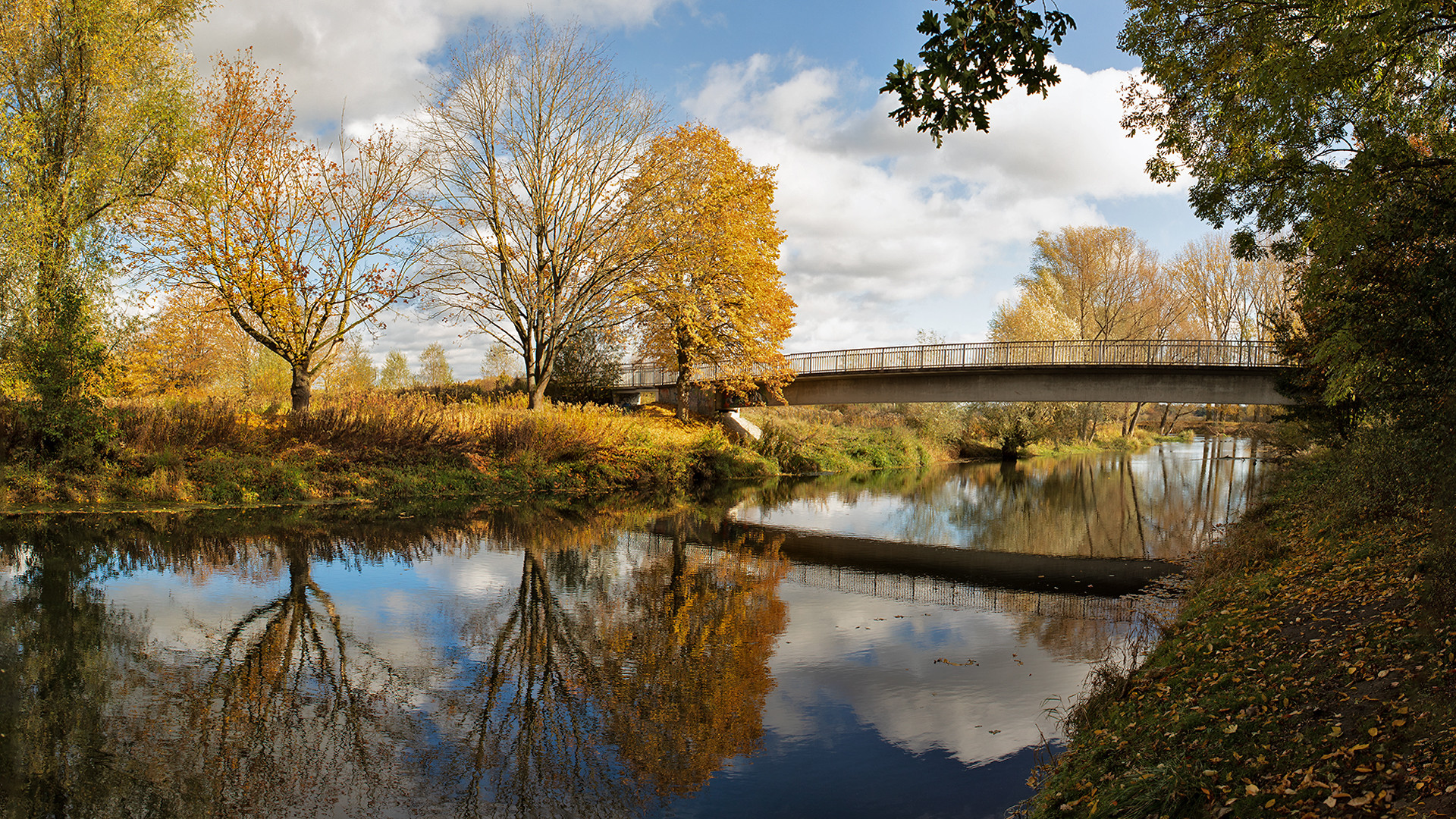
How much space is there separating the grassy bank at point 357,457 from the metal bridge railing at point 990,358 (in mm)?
8930

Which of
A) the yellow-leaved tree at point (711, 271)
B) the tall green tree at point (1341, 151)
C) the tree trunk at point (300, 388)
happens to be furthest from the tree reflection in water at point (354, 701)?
the yellow-leaved tree at point (711, 271)

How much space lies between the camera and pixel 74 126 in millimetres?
20531

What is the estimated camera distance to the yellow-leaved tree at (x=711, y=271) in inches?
1066

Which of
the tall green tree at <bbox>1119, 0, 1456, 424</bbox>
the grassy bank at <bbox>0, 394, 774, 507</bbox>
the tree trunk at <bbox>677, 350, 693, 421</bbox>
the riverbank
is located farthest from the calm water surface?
the tree trunk at <bbox>677, 350, 693, 421</bbox>

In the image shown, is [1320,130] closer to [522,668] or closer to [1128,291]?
[522,668]

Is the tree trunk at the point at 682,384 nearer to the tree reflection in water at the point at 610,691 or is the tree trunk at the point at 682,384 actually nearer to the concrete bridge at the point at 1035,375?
the concrete bridge at the point at 1035,375

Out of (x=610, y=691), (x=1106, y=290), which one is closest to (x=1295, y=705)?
(x=610, y=691)

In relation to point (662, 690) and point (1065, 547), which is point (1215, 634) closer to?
point (662, 690)

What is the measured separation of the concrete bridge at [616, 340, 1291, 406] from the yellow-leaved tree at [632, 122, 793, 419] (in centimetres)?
198

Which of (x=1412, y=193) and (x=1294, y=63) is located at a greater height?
(x=1294, y=63)

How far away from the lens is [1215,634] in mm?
7586

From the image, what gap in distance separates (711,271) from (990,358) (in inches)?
484

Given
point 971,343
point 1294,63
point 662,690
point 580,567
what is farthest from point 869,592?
point 971,343

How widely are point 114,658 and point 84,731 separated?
210 centimetres
